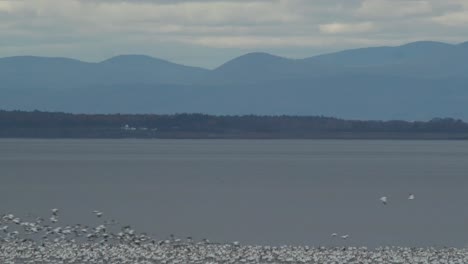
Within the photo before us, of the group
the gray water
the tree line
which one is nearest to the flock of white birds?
the gray water

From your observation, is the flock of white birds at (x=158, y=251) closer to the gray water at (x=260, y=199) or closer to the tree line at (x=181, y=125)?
the gray water at (x=260, y=199)

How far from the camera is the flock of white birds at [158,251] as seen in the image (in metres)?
23.3

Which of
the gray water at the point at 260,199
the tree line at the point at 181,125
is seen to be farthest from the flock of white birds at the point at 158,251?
the tree line at the point at 181,125

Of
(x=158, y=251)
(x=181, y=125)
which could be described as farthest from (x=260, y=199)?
(x=181, y=125)

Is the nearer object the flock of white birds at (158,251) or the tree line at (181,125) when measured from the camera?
the flock of white birds at (158,251)

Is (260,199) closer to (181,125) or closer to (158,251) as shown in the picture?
(158,251)

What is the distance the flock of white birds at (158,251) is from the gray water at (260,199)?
258 centimetres

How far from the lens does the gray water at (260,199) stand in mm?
31406

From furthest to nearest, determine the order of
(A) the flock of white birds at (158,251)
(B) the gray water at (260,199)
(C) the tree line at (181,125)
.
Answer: (C) the tree line at (181,125), (B) the gray water at (260,199), (A) the flock of white birds at (158,251)

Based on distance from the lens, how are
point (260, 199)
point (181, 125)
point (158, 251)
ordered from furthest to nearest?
point (181, 125) < point (260, 199) < point (158, 251)

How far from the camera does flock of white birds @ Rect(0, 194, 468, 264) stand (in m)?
23.3

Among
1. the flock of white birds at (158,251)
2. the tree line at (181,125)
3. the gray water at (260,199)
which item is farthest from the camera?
the tree line at (181,125)

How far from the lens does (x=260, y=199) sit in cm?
4222

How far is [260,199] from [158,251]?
58.7 feet
